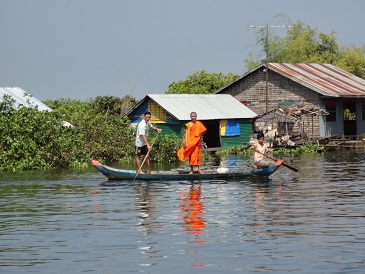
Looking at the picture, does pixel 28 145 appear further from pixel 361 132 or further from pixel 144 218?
pixel 361 132

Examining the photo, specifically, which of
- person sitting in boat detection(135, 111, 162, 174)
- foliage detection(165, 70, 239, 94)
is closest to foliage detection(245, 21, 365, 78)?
foliage detection(165, 70, 239, 94)

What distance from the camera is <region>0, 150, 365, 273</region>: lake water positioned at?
1124cm

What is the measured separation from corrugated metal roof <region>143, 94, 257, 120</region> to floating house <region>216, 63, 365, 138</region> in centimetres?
216

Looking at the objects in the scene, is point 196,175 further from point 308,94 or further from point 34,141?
point 308,94

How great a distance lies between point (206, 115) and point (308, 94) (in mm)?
6722

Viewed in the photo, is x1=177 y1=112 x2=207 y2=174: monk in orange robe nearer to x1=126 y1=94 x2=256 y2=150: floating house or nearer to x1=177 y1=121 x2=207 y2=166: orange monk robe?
x1=177 y1=121 x2=207 y2=166: orange monk robe

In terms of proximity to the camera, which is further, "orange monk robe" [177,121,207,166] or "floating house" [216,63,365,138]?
"floating house" [216,63,365,138]

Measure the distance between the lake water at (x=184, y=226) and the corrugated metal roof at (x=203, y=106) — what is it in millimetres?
16616

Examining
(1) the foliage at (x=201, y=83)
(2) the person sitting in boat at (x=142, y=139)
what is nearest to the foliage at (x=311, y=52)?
(1) the foliage at (x=201, y=83)

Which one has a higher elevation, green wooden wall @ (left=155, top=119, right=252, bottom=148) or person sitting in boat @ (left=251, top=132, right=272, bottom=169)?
green wooden wall @ (left=155, top=119, right=252, bottom=148)

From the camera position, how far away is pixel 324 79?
1859 inches

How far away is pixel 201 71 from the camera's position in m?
58.3

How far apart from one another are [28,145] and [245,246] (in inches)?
712

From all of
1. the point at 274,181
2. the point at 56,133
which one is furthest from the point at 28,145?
the point at 274,181
